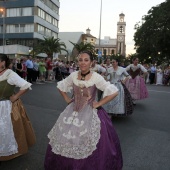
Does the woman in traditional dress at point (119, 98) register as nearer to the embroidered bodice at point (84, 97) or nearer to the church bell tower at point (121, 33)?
the embroidered bodice at point (84, 97)

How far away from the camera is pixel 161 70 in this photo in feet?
79.9

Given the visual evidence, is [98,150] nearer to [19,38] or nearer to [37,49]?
[37,49]

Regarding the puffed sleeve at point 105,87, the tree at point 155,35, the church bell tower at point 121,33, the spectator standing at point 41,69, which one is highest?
the church bell tower at point 121,33

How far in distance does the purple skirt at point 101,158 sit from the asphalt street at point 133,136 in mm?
759

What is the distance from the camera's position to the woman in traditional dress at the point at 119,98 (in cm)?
772

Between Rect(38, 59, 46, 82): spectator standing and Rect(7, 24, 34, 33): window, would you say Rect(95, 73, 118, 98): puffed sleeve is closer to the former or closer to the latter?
Rect(38, 59, 46, 82): spectator standing

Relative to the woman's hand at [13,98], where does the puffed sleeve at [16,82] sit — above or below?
above

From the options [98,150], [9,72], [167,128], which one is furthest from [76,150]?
[167,128]

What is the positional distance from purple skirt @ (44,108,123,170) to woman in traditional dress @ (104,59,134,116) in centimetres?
404

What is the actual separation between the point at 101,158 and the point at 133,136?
2.87 metres

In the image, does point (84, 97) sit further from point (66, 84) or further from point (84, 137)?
point (84, 137)

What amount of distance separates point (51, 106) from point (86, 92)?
5.96 metres

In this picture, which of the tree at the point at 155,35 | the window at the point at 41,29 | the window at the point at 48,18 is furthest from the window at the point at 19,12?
the tree at the point at 155,35

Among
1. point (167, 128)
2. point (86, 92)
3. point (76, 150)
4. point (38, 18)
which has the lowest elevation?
point (167, 128)
